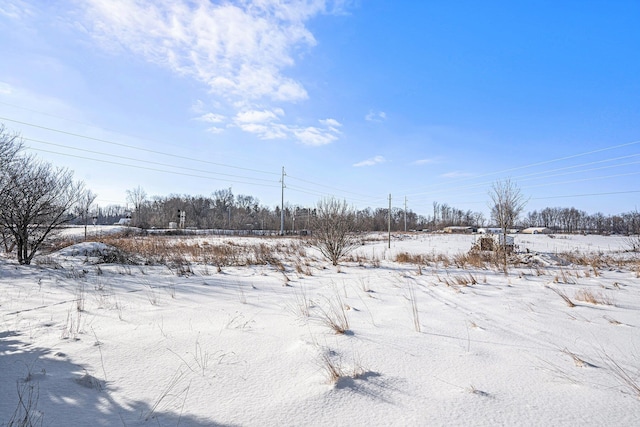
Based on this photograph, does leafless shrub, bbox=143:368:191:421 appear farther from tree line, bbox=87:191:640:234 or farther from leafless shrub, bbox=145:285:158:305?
tree line, bbox=87:191:640:234

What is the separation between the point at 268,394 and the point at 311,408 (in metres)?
0.38

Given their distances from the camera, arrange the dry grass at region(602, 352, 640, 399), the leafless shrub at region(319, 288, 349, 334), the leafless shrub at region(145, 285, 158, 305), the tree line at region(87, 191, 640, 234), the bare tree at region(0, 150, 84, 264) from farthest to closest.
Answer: the tree line at region(87, 191, 640, 234)
the bare tree at region(0, 150, 84, 264)
the leafless shrub at region(145, 285, 158, 305)
the leafless shrub at region(319, 288, 349, 334)
the dry grass at region(602, 352, 640, 399)

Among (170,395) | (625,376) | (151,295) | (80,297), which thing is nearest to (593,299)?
(625,376)

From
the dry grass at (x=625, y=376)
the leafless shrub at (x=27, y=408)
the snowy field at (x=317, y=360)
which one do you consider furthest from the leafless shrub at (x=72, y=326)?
the dry grass at (x=625, y=376)

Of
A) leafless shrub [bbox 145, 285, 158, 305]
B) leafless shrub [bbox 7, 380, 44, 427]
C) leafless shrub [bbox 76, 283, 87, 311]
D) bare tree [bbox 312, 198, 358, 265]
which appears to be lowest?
leafless shrub [bbox 145, 285, 158, 305]

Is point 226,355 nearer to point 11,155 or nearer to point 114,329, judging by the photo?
point 114,329

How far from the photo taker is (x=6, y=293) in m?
5.94

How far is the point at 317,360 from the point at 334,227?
907 cm

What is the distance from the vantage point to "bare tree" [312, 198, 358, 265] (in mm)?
11922

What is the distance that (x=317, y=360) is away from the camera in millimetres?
2838

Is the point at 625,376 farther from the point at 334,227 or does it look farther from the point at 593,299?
the point at 334,227

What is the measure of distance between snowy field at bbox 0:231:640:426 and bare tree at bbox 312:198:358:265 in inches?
→ 242

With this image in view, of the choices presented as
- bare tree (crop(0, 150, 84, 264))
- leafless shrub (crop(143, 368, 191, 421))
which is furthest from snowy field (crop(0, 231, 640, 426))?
bare tree (crop(0, 150, 84, 264))

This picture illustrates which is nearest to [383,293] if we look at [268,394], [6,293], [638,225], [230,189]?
[268,394]
